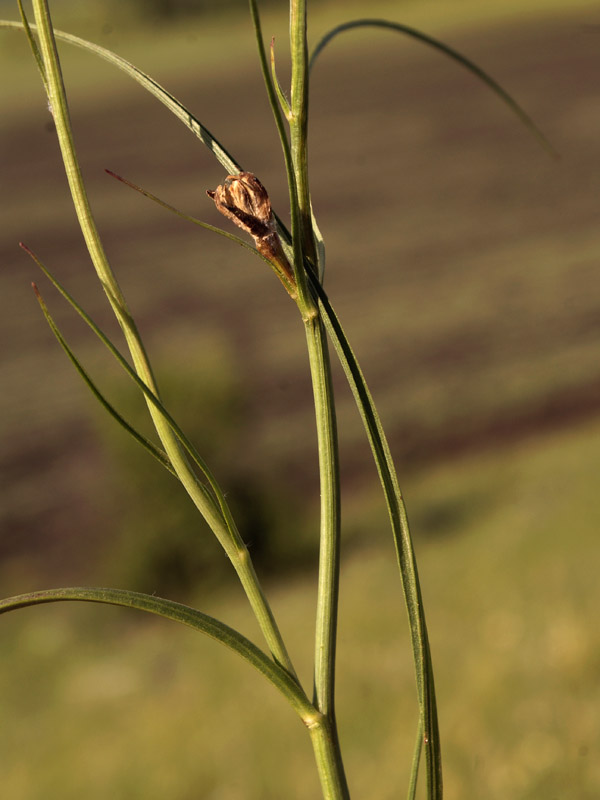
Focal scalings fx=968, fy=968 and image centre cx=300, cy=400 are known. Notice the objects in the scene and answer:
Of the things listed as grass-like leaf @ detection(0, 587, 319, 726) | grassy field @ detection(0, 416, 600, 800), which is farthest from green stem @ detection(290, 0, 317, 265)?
grassy field @ detection(0, 416, 600, 800)

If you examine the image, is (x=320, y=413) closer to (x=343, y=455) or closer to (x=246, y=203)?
(x=246, y=203)

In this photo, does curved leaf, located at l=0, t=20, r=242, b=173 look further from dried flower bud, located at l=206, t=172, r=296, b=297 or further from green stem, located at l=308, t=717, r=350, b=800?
green stem, located at l=308, t=717, r=350, b=800

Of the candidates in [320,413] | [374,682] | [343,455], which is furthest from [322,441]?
[343,455]

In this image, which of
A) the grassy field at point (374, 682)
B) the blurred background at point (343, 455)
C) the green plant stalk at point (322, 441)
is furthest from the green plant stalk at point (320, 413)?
the grassy field at point (374, 682)

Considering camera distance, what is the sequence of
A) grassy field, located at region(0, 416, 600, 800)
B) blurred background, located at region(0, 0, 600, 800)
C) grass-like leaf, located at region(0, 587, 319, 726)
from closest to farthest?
grass-like leaf, located at region(0, 587, 319, 726)
grassy field, located at region(0, 416, 600, 800)
blurred background, located at region(0, 0, 600, 800)

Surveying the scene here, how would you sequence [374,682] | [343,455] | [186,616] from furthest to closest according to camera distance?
[343,455], [374,682], [186,616]

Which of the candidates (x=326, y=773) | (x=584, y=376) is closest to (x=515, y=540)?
(x=584, y=376)
